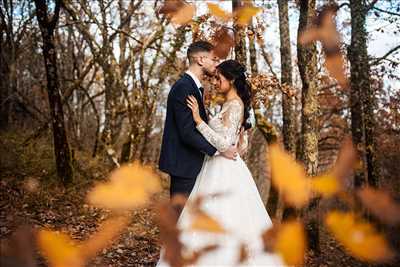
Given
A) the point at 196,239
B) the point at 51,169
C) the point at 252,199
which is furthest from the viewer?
the point at 51,169

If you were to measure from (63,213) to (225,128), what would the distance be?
470 centimetres

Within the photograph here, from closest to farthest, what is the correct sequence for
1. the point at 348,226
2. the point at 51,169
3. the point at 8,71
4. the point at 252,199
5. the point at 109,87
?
the point at 348,226, the point at 252,199, the point at 51,169, the point at 109,87, the point at 8,71

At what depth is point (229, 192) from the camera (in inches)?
170

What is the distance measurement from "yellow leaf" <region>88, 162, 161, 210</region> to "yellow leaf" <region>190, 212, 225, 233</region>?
274 centimetres

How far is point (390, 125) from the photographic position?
15664 mm

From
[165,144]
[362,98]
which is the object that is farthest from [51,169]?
[362,98]

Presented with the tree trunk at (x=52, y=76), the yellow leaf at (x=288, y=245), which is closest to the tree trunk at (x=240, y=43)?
the tree trunk at (x=52, y=76)

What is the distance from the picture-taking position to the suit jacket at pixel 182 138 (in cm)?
430

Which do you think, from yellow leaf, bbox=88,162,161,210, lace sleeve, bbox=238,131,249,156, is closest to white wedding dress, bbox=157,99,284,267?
lace sleeve, bbox=238,131,249,156

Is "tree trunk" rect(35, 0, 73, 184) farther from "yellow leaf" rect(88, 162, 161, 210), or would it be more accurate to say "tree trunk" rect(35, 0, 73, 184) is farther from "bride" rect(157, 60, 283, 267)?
"bride" rect(157, 60, 283, 267)

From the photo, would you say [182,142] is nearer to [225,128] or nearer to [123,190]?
[225,128]

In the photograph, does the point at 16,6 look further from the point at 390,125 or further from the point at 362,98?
the point at 390,125

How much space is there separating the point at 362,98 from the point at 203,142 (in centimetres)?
743

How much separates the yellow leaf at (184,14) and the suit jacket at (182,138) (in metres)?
5.27
